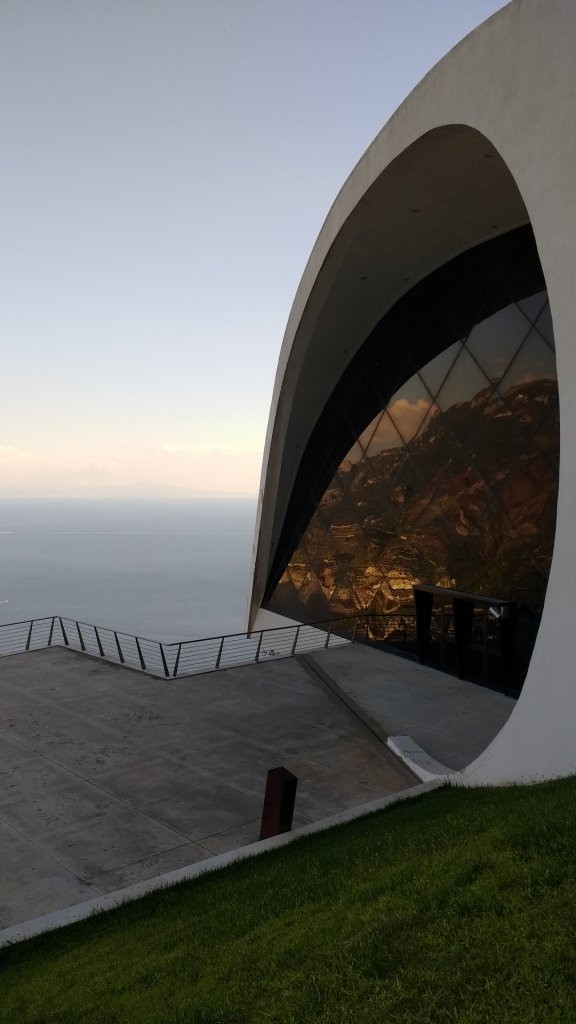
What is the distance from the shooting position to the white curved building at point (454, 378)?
8.35 m

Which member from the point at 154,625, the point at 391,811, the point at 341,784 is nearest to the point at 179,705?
the point at 341,784

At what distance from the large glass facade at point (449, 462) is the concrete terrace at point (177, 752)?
8.75 ft

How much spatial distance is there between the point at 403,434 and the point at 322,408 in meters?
4.10

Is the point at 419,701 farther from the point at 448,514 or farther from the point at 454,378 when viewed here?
the point at 454,378

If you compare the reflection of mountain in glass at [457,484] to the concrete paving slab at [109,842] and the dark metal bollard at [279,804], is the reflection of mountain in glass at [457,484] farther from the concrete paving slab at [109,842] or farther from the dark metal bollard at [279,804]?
the concrete paving slab at [109,842]

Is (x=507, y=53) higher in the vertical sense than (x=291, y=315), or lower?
higher

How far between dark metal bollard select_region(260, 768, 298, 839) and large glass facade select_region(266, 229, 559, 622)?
7682mm

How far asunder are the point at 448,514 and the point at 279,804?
9.75m

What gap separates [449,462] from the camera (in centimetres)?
1609

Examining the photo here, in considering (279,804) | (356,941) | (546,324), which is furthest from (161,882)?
(546,324)

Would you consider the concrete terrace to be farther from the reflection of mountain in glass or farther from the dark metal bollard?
the reflection of mountain in glass

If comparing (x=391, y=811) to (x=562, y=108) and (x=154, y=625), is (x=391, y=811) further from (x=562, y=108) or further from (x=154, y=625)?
(x=154, y=625)

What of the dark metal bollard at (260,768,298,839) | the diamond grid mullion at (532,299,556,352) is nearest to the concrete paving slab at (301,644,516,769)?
the dark metal bollard at (260,768,298,839)

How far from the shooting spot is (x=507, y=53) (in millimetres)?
9836
